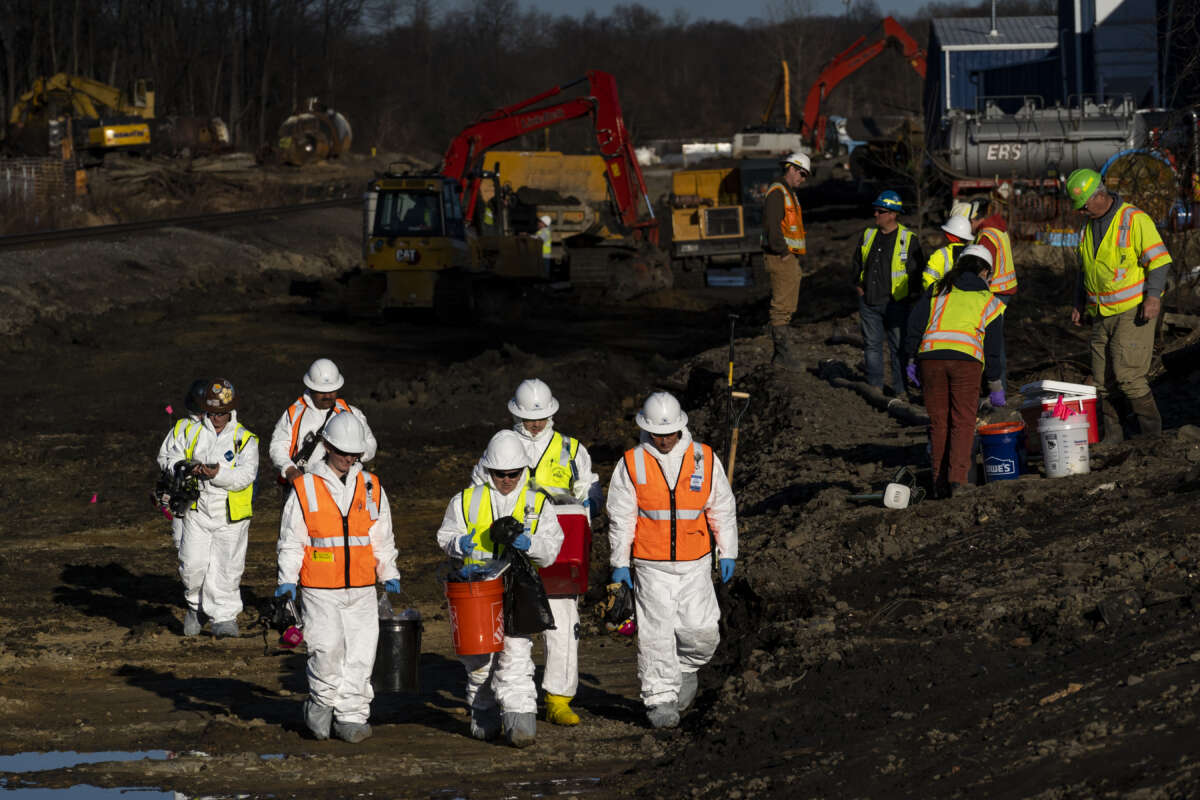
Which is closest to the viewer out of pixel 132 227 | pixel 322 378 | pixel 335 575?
pixel 335 575

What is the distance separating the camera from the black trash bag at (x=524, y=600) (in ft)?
25.7

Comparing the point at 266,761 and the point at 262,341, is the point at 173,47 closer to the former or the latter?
the point at 262,341

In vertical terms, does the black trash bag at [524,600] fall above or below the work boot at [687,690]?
above

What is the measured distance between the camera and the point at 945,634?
335 inches

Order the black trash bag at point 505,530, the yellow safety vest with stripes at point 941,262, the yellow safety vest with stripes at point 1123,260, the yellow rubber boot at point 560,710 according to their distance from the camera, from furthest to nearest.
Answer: the yellow safety vest with stripes at point 941,262
the yellow safety vest with stripes at point 1123,260
the yellow rubber boot at point 560,710
the black trash bag at point 505,530

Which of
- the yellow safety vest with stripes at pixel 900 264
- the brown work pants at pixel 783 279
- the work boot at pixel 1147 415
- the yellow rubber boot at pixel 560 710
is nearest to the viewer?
the yellow rubber boot at pixel 560 710

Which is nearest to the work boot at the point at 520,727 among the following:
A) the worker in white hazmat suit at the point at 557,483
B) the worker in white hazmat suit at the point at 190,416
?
the worker in white hazmat suit at the point at 557,483

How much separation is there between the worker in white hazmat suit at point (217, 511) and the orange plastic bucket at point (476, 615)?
328 centimetres

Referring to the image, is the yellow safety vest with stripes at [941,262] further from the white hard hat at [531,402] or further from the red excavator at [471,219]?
the red excavator at [471,219]

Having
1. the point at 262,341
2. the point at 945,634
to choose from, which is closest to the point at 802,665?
the point at 945,634

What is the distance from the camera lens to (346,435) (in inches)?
315

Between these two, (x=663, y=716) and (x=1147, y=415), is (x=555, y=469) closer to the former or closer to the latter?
(x=663, y=716)

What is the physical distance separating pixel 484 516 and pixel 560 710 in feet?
3.82

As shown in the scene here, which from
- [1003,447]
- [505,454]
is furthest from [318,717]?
[1003,447]
